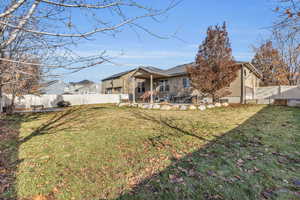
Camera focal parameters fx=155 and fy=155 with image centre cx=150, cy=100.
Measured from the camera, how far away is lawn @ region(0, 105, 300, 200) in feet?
7.98

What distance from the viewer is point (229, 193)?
2.37 m

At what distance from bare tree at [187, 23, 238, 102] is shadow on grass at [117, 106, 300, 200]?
699 centimetres

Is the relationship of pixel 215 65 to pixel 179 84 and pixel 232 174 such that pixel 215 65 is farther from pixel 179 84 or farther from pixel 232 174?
pixel 232 174

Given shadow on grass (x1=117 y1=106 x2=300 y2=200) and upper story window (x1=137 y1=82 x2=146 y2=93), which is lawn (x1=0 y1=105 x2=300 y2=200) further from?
upper story window (x1=137 y1=82 x2=146 y2=93)

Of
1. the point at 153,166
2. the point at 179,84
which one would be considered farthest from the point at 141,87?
the point at 153,166

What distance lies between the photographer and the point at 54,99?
20.8m

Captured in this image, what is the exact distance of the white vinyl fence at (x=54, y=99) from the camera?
17906mm

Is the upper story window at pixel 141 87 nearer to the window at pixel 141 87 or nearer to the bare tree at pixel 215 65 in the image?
the window at pixel 141 87

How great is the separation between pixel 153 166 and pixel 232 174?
1491mm

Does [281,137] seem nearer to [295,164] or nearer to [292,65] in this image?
[295,164]

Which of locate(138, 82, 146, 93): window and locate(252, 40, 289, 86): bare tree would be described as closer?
locate(252, 40, 289, 86): bare tree

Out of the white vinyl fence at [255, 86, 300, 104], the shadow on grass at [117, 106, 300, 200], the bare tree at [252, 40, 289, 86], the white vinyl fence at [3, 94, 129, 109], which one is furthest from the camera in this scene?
the bare tree at [252, 40, 289, 86]

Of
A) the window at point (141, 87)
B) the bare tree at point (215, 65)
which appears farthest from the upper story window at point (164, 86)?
the bare tree at point (215, 65)

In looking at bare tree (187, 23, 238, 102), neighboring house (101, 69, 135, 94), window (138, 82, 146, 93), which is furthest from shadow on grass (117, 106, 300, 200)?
neighboring house (101, 69, 135, 94)
